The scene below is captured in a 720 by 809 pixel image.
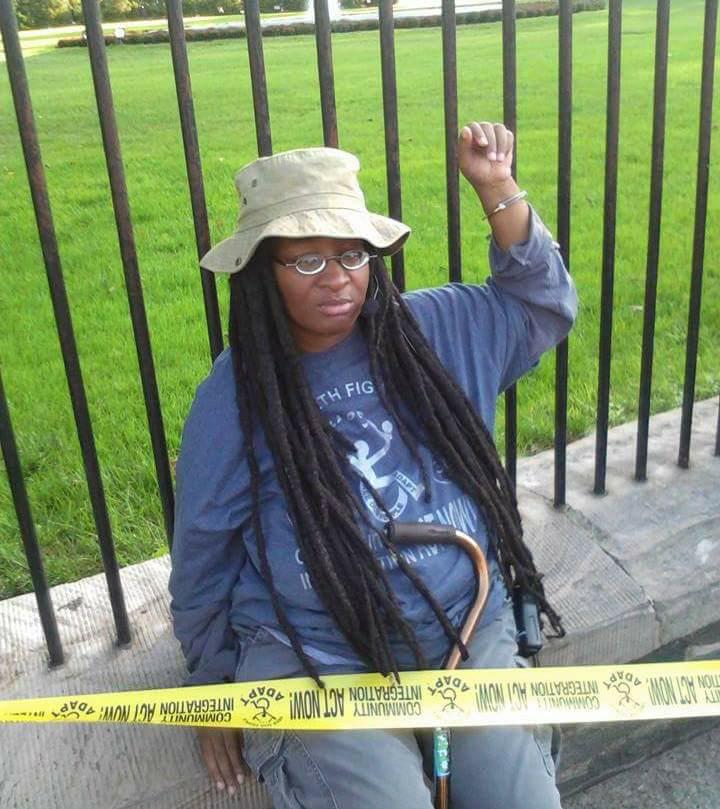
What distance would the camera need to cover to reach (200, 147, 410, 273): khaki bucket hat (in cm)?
176

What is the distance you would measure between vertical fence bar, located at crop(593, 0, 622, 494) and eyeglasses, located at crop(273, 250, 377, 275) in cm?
87

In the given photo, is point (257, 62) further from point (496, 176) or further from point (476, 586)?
point (476, 586)

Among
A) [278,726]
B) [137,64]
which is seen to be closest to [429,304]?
[278,726]

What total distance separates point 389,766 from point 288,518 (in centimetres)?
49

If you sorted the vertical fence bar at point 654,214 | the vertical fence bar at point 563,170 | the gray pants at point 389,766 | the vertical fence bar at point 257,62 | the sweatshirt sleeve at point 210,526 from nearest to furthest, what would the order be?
the gray pants at point 389,766 → the sweatshirt sleeve at point 210,526 → the vertical fence bar at point 257,62 → the vertical fence bar at point 563,170 → the vertical fence bar at point 654,214

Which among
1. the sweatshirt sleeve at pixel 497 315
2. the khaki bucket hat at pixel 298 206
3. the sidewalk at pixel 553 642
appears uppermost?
the khaki bucket hat at pixel 298 206

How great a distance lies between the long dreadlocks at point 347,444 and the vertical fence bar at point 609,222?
2.40 ft

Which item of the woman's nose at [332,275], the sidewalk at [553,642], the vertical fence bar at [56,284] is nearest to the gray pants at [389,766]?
the sidewalk at [553,642]

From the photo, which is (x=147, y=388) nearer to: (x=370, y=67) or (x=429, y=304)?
(x=429, y=304)

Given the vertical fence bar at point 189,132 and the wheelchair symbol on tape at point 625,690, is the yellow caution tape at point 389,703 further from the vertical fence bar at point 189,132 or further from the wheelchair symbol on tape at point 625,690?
the vertical fence bar at point 189,132

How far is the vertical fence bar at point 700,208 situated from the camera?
246 centimetres

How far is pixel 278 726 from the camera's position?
1774 millimetres

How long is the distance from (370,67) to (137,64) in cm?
377

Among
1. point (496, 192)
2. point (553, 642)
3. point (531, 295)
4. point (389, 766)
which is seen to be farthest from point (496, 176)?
point (389, 766)
